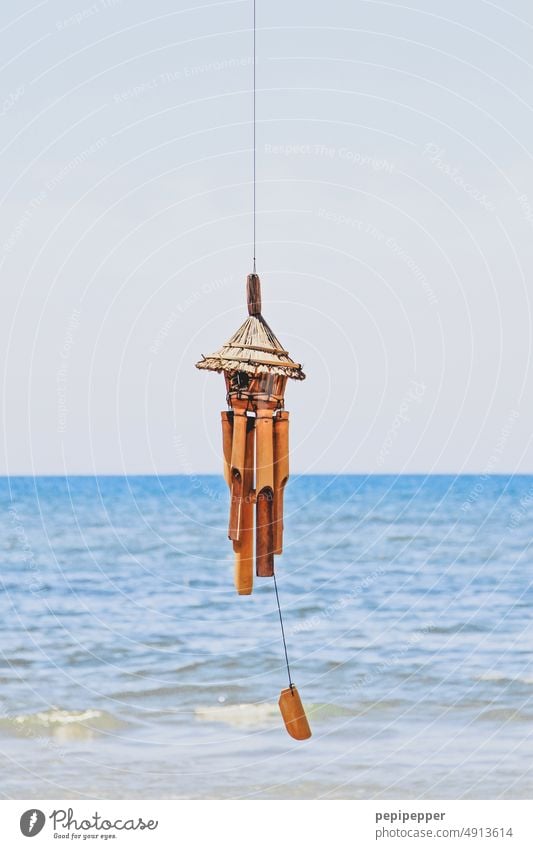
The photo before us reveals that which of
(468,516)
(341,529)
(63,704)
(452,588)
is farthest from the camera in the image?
(468,516)

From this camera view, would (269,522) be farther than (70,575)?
No

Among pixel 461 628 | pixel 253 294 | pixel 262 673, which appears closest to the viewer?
pixel 253 294

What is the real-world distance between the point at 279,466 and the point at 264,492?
95mm

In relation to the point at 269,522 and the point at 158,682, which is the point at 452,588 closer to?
the point at 158,682

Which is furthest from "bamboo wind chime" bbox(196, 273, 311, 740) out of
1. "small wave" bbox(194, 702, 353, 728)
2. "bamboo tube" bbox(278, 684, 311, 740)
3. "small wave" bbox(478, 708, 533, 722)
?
"small wave" bbox(478, 708, 533, 722)

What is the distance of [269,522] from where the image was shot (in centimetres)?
443

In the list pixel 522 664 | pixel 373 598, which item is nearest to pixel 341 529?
pixel 373 598

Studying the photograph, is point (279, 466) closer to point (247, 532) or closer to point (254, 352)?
point (247, 532)

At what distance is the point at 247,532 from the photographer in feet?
14.6

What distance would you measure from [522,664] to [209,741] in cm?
285

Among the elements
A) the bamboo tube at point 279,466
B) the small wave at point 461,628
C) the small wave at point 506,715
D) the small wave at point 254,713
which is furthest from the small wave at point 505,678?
the bamboo tube at point 279,466

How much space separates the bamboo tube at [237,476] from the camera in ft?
14.5

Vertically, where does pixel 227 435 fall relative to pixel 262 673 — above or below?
above

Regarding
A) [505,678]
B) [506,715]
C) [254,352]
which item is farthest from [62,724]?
[254,352]
